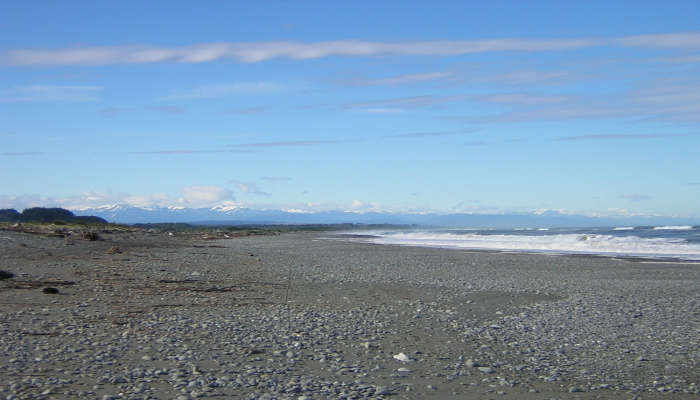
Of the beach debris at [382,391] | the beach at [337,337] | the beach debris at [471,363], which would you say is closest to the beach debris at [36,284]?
the beach at [337,337]

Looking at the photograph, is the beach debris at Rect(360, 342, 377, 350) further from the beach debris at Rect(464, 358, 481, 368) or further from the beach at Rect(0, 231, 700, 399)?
the beach debris at Rect(464, 358, 481, 368)

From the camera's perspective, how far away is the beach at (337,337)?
7465 mm

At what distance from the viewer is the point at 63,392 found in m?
6.71

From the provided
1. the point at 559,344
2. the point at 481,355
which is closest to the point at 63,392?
the point at 481,355

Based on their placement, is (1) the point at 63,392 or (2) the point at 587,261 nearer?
(1) the point at 63,392

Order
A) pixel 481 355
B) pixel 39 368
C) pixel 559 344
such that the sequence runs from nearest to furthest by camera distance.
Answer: pixel 39 368 < pixel 481 355 < pixel 559 344

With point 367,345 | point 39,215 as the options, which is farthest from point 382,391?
point 39,215

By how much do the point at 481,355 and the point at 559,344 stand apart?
1.57 meters

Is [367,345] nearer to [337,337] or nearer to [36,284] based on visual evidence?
[337,337]

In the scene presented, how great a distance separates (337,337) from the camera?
33.3 ft

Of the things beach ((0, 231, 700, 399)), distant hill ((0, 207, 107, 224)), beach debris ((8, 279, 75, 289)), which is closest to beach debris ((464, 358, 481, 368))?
beach ((0, 231, 700, 399))

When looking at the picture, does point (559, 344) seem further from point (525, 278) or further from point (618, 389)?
point (525, 278)

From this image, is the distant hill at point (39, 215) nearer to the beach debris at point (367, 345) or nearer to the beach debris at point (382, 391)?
the beach debris at point (367, 345)

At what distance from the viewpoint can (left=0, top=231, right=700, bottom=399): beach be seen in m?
7.46
